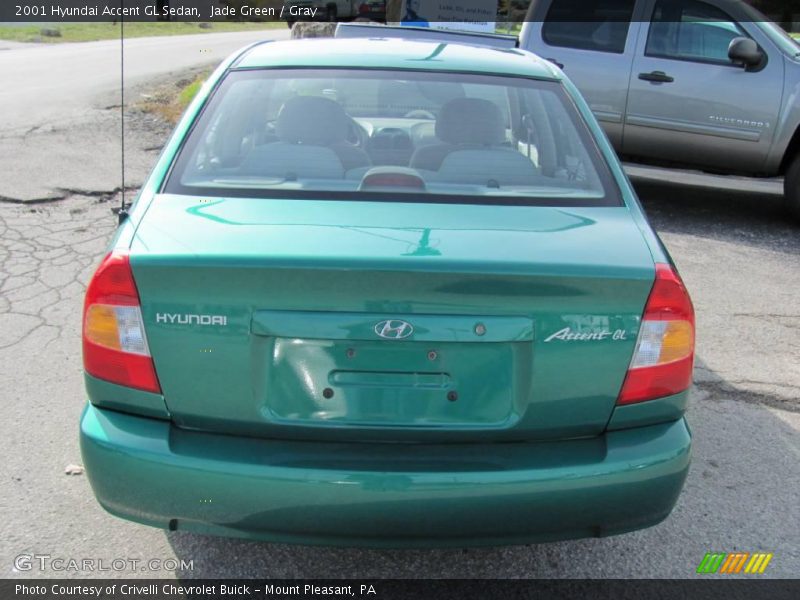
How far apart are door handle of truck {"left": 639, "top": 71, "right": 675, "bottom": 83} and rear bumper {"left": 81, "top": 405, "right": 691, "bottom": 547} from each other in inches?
233

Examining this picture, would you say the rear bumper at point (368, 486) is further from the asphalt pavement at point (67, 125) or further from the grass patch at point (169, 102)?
the grass patch at point (169, 102)

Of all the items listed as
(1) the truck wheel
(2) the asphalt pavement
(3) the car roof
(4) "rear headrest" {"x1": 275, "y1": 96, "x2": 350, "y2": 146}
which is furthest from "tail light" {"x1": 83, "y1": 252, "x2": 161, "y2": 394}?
(1) the truck wheel

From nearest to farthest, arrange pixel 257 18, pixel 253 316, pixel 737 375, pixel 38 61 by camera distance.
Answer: pixel 253 316 < pixel 737 375 < pixel 38 61 < pixel 257 18

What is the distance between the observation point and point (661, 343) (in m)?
2.31

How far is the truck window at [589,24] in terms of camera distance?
770 cm

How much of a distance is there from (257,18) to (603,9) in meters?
41.7

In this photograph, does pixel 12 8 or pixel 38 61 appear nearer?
pixel 38 61

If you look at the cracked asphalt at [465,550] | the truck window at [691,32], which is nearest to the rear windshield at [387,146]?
the cracked asphalt at [465,550]

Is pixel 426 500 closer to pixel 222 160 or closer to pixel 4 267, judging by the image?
pixel 222 160

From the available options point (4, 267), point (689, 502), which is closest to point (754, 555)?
point (689, 502)

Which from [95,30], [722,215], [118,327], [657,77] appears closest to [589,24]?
[657,77]

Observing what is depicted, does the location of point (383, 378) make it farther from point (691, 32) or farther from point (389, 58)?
point (691, 32)

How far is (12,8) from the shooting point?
3650cm

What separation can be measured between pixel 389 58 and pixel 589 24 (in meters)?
5.25
